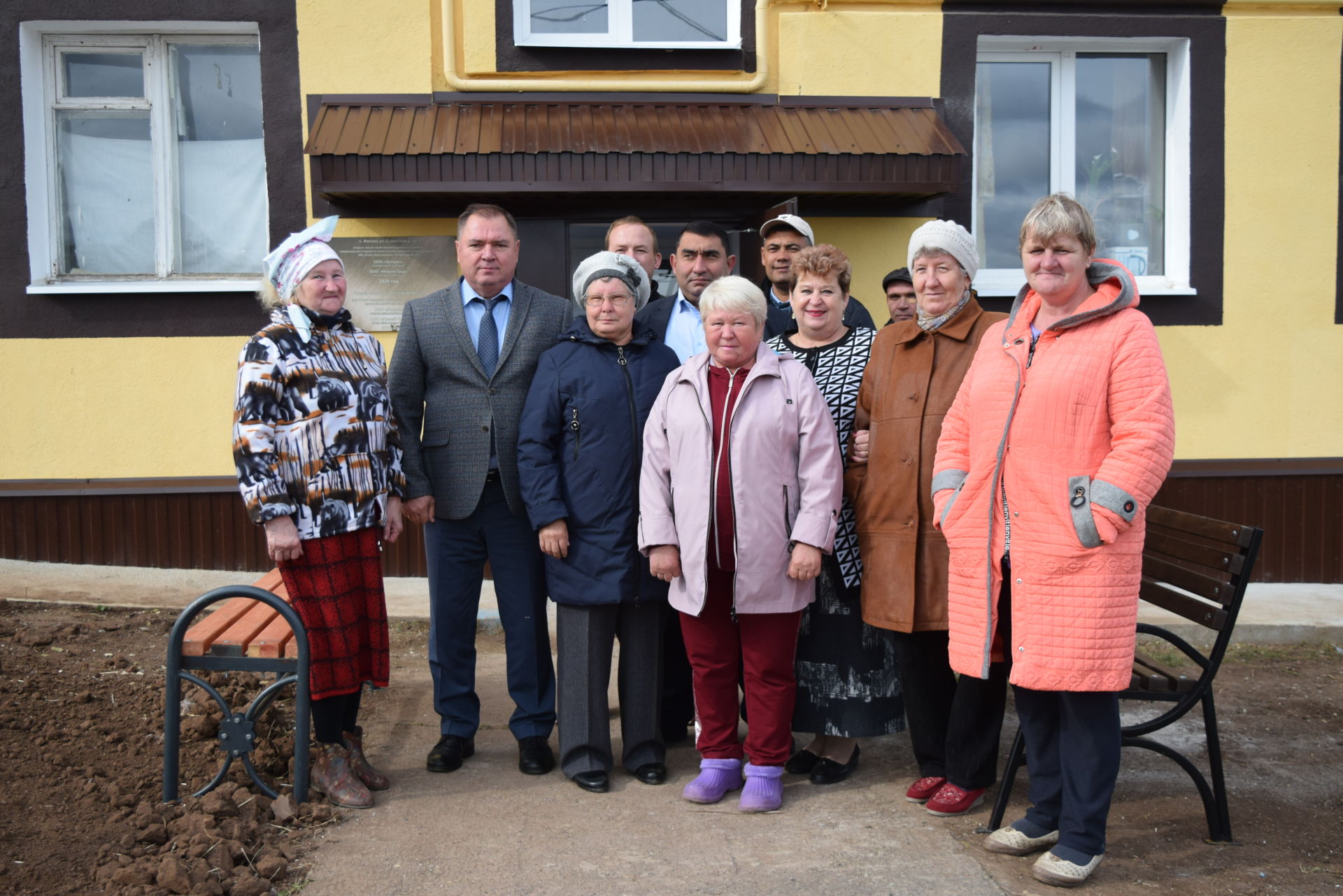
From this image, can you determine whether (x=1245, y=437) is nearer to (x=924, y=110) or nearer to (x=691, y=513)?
(x=924, y=110)

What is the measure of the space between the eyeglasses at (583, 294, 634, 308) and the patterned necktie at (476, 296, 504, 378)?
1.38ft

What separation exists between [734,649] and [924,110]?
14.2ft

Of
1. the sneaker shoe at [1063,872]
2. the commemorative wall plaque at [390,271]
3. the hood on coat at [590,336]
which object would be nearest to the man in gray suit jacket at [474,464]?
the hood on coat at [590,336]

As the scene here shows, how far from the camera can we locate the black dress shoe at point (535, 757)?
4.00 m

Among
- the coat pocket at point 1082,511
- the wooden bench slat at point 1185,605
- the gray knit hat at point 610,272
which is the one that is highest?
the gray knit hat at point 610,272

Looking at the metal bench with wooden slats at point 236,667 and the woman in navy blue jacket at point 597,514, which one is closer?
the metal bench with wooden slats at point 236,667

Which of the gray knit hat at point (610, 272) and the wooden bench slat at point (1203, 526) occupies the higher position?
the gray knit hat at point (610, 272)

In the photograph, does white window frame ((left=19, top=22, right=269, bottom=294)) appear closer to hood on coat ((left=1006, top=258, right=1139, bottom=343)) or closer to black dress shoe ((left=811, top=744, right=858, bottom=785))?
black dress shoe ((left=811, top=744, right=858, bottom=785))

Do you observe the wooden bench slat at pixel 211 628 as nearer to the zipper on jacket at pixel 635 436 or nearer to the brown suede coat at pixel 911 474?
the zipper on jacket at pixel 635 436

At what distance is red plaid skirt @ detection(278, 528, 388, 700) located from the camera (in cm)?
362

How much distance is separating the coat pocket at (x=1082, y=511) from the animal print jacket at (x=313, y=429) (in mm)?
2231

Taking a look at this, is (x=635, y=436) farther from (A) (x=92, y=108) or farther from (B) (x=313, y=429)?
(A) (x=92, y=108)

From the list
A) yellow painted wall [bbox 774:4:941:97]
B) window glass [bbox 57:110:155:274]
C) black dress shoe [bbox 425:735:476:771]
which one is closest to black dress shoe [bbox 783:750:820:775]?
black dress shoe [bbox 425:735:476:771]

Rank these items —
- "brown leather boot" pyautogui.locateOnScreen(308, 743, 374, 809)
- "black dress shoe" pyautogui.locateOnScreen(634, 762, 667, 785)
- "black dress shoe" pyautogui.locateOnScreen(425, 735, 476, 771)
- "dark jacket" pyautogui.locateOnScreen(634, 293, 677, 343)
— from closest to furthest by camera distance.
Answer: "brown leather boot" pyautogui.locateOnScreen(308, 743, 374, 809), "black dress shoe" pyautogui.locateOnScreen(634, 762, 667, 785), "black dress shoe" pyautogui.locateOnScreen(425, 735, 476, 771), "dark jacket" pyautogui.locateOnScreen(634, 293, 677, 343)
